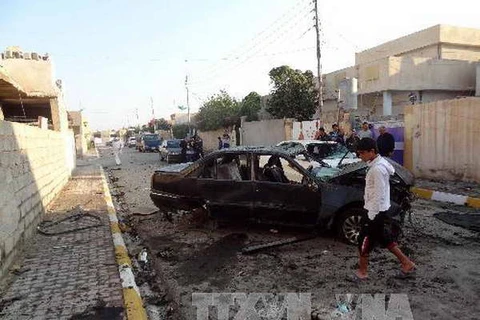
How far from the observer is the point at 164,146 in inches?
1030

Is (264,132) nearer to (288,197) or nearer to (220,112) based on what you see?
(220,112)

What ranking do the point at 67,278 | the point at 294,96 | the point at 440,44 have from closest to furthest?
1. the point at 67,278
2. the point at 294,96
3. the point at 440,44

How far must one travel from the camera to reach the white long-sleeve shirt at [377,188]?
4.60 m

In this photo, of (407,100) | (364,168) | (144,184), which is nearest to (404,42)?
(407,100)

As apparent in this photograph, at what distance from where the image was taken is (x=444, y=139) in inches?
462

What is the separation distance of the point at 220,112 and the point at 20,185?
95.3 ft

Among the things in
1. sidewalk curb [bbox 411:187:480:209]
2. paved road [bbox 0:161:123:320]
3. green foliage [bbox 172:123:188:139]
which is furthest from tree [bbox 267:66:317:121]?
green foliage [bbox 172:123:188:139]

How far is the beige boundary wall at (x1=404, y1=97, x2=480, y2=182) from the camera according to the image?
10.9m

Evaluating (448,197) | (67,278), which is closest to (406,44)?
(448,197)

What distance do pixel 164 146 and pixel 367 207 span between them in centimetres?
2247

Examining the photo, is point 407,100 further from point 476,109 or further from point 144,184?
point 144,184

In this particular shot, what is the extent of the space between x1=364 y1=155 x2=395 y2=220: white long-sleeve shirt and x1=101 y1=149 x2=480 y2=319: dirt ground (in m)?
0.86

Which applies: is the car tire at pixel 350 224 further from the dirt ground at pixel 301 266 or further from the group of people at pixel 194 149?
the group of people at pixel 194 149

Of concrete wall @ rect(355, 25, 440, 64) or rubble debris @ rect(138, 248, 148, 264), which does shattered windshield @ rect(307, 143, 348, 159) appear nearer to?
rubble debris @ rect(138, 248, 148, 264)
